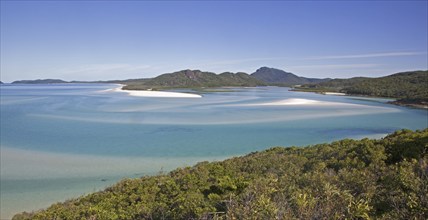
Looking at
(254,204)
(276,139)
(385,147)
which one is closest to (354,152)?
(385,147)

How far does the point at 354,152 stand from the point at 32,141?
1970 centimetres

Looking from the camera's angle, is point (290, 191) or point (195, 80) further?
point (195, 80)

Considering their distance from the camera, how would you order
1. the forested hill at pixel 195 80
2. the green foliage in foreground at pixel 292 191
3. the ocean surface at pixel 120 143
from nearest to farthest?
the green foliage in foreground at pixel 292 191, the ocean surface at pixel 120 143, the forested hill at pixel 195 80

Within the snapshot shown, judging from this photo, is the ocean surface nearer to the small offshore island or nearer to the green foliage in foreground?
the small offshore island

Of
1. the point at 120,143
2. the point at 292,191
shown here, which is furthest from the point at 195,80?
the point at 292,191

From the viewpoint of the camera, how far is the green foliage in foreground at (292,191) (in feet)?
13.0

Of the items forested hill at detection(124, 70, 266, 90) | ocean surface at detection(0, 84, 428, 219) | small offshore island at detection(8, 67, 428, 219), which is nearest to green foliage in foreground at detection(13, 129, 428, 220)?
small offshore island at detection(8, 67, 428, 219)

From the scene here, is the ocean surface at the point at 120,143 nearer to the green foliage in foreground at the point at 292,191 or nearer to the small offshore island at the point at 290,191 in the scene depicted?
the small offshore island at the point at 290,191

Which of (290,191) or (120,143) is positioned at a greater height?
(290,191)

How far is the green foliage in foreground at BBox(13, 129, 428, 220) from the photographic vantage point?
3.95 metres

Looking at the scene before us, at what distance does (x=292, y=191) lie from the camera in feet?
16.8

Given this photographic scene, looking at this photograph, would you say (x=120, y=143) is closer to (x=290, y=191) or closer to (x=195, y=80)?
(x=290, y=191)

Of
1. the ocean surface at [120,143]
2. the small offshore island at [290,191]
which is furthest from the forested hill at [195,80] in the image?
the small offshore island at [290,191]

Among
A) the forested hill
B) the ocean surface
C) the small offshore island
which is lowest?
the ocean surface
